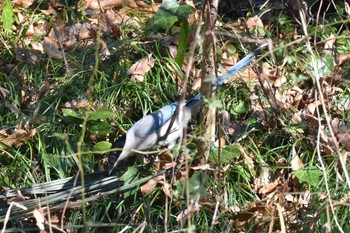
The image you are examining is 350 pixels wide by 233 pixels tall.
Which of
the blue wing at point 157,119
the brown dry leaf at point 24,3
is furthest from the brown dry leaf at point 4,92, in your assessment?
the blue wing at point 157,119

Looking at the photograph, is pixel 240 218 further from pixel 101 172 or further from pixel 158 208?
pixel 101 172

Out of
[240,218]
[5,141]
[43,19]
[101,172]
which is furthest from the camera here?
[43,19]

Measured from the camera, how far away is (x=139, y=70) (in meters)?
4.50

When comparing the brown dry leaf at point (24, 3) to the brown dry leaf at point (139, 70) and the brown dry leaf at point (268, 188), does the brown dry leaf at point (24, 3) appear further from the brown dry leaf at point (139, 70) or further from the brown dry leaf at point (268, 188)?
the brown dry leaf at point (268, 188)

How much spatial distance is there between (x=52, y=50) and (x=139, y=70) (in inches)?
27.5

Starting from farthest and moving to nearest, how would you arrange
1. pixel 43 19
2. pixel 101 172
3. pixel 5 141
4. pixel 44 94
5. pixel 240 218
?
pixel 43 19 < pixel 44 94 < pixel 5 141 < pixel 101 172 < pixel 240 218

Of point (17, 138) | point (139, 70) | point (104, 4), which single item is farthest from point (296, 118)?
point (104, 4)

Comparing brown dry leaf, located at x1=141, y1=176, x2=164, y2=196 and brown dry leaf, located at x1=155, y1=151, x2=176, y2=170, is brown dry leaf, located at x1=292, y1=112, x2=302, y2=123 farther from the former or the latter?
brown dry leaf, located at x1=141, y1=176, x2=164, y2=196

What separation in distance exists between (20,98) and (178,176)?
4.35 ft

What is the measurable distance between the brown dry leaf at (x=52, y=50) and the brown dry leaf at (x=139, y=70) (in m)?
0.56

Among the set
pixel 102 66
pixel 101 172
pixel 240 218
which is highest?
pixel 102 66

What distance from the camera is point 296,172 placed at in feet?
13.0

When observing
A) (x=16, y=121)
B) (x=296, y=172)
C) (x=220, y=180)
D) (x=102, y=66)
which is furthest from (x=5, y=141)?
(x=296, y=172)

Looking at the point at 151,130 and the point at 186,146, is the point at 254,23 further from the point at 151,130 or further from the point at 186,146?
the point at 186,146
